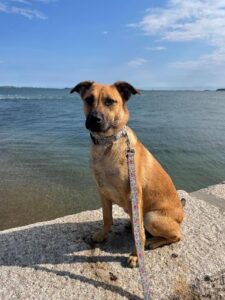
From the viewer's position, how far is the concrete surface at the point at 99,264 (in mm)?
3693

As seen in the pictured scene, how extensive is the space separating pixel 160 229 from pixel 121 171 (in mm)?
999

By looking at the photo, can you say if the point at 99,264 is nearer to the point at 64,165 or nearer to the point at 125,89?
the point at 125,89

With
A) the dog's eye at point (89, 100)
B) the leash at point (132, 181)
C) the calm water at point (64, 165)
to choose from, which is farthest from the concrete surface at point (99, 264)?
the calm water at point (64, 165)

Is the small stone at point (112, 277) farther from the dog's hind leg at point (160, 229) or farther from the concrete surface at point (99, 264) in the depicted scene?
the dog's hind leg at point (160, 229)

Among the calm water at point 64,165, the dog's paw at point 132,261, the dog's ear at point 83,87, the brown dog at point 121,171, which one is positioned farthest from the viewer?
the calm water at point 64,165

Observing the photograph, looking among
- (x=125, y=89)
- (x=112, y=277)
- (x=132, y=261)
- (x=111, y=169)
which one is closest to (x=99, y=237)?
(x=132, y=261)

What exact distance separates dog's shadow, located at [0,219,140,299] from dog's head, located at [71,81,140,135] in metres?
1.59

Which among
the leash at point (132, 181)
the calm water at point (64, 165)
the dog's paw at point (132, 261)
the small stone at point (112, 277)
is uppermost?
the leash at point (132, 181)

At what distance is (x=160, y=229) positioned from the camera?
14.1 feet

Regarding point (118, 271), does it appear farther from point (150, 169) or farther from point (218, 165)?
point (218, 165)

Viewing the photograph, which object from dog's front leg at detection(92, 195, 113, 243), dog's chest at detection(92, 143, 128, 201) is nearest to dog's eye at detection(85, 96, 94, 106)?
dog's chest at detection(92, 143, 128, 201)

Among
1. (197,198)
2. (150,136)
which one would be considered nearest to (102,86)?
(197,198)

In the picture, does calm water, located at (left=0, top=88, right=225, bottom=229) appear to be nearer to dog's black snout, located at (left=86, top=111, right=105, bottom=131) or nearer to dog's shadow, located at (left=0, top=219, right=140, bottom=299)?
dog's shadow, located at (left=0, top=219, right=140, bottom=299)

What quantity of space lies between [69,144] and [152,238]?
10939mm
